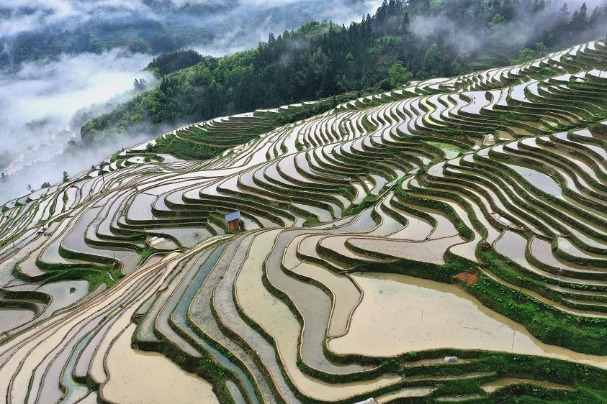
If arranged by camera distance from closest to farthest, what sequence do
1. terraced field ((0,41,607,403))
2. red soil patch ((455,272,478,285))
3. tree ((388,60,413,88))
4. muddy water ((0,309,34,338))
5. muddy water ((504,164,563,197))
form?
terraced field ((0,41,607,403)) → red soil patch ((455,272,478,285)) → muddy water ((504,164,563,197)) → muddy water ((0,309,34,338)) → tree ((388,60,413,88))

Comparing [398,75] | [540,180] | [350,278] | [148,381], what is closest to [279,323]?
[350,278]

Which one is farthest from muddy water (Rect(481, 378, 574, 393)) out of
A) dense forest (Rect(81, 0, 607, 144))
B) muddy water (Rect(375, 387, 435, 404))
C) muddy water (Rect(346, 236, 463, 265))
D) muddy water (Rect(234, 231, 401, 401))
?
dense forest (Rect(81, 0, 607, 144))

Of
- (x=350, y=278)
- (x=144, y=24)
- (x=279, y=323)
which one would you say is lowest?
(x=350, y=278)

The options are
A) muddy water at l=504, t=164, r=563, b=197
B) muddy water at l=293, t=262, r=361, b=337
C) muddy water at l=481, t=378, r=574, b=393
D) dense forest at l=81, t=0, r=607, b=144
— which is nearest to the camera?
muddy water at l=481, t=378, r=574, b=393

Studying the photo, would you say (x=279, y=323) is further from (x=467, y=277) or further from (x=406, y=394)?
(x=467, y=277)

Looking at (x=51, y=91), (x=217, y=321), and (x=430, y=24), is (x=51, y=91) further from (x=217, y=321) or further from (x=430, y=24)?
(x=217, y=321)

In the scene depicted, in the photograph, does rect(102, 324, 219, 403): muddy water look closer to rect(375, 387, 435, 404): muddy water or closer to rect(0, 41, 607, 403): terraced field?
rect(0, 41, 607, 403): terraced field
